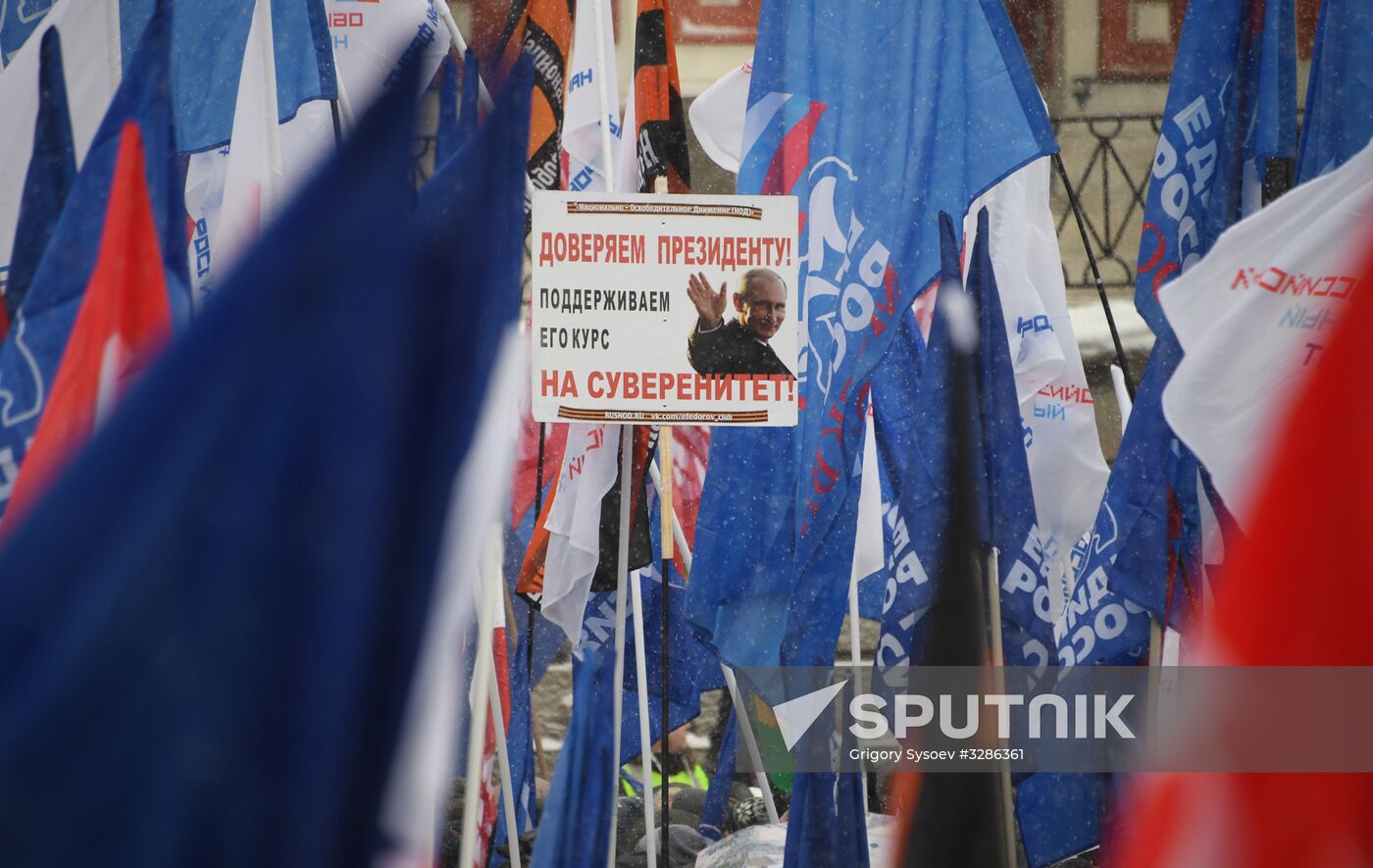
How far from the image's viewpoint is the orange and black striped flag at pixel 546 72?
5.38 m

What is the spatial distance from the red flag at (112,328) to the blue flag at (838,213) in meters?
2.18

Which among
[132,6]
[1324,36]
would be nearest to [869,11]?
[1324,36]

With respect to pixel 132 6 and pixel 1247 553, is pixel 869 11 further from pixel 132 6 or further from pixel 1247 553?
pixel 1247 553

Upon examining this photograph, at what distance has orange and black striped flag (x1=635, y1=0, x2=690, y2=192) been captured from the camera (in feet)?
15.4

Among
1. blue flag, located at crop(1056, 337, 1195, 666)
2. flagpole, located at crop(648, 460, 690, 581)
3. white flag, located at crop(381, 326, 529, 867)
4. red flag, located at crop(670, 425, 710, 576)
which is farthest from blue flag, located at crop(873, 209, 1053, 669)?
red flag, located at crop(670, 425, 710, 576)

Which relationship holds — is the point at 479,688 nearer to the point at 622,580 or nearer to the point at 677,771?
the point at 622,580

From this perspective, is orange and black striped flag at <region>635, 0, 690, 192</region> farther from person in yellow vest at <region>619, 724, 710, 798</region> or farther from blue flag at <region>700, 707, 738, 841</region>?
person in yellow vest at <region>619, 724, 710, 798</region>

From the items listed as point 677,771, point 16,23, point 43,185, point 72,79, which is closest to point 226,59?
point 72,79

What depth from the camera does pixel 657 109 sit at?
4.71 metres

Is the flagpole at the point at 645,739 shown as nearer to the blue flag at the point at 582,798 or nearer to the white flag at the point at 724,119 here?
the blue flag at the point at 582,798

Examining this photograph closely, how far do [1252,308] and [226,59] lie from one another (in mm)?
3230

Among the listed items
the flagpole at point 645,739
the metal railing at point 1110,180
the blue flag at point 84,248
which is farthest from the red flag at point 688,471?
the metal railing at point 1110,180

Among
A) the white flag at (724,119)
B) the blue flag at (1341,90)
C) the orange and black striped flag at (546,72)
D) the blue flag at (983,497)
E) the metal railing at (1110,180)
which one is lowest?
the blue flag at (983,497)

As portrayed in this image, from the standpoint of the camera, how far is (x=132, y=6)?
14.8 feet
